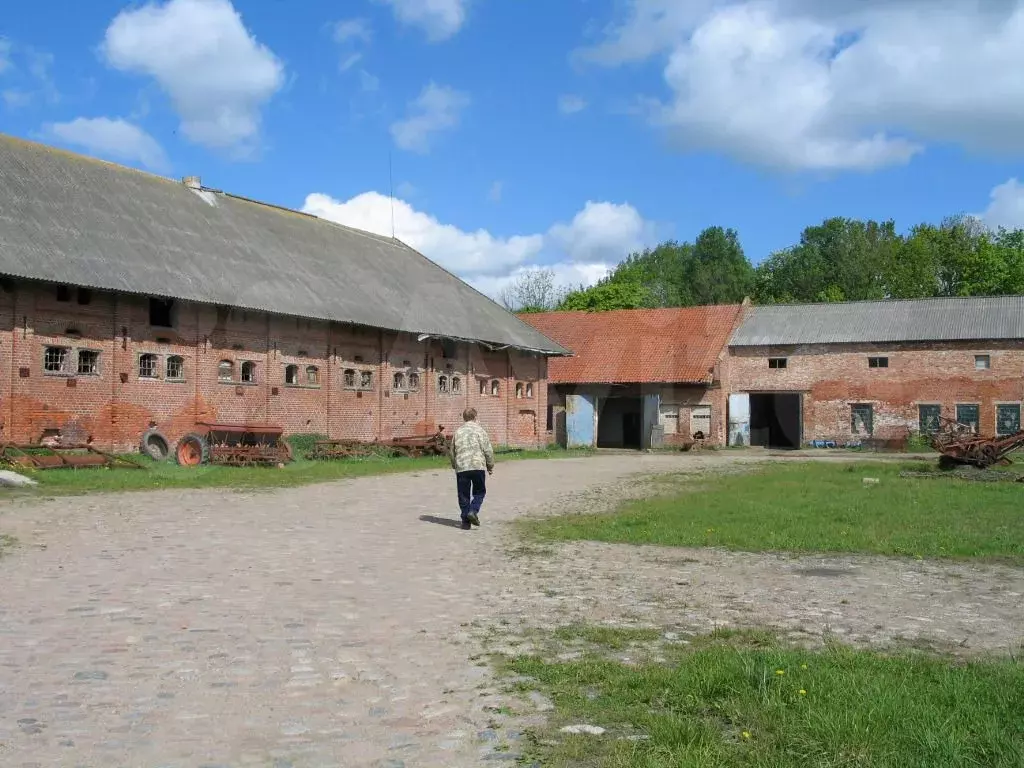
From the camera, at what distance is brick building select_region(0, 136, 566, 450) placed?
72.1 ft

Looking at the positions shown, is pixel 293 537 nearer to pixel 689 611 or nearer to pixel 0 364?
pixel 689 611

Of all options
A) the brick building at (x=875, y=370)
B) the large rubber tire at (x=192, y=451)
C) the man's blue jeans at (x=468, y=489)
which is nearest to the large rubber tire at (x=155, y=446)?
the large rubber tire at (x=192, y=451)

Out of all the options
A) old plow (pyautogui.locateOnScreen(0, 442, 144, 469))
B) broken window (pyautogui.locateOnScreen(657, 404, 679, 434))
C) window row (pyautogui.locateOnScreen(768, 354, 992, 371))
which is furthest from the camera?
broken window (pyautogui.locateOnScreen(657, 404, 679, 434))

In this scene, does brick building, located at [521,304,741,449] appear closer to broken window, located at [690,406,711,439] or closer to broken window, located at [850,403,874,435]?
broken window, located at [690,406,711,439]

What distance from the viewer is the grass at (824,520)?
1029 cm

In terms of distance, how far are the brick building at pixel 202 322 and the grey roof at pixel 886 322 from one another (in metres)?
13.4

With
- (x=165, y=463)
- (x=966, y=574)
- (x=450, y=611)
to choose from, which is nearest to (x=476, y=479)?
(x=450, y=611)

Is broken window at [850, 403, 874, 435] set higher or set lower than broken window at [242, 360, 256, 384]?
lower

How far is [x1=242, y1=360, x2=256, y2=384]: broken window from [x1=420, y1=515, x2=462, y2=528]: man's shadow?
48.2ft

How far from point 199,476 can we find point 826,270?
60.7 metres

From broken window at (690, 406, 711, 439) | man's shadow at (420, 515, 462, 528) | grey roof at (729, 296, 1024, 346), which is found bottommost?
man's shadow at (420, 515, 462, 528)

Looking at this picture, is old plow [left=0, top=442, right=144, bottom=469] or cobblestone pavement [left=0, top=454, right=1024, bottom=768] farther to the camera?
old plow [left=0, top=442, right=144, bottom=469]

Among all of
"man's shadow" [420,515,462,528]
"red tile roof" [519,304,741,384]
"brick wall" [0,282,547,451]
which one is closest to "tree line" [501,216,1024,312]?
"red tile roof" [519,304,741,384]

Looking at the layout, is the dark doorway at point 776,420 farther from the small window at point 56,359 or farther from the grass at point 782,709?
the grass at point 782,709
